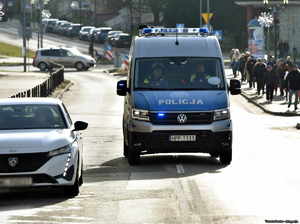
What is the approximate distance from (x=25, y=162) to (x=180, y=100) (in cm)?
573

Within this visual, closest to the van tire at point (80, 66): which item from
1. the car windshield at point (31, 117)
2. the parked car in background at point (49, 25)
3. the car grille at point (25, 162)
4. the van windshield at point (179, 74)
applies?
the parked car in background at point (49, 25)

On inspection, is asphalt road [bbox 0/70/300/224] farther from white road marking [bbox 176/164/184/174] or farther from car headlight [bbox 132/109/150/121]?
car headlight [bbox 132/109/150/121]

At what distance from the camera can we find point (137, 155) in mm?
21234

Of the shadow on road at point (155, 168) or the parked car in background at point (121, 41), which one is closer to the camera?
the shadow on road at point (155, 168)

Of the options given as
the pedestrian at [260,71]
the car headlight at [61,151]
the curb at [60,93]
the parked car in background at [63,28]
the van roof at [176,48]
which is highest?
the van roof at [176,48]

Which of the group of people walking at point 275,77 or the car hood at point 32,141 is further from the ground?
the car hood at point 32,141

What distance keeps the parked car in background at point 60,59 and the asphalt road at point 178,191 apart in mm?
51027

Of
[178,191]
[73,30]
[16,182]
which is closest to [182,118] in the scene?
[178,191]

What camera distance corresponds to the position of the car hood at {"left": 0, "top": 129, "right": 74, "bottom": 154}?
15.6m

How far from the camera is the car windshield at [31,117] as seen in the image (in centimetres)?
1706

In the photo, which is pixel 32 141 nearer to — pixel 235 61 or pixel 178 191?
pixel 178 191

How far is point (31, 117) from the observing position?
17312mm

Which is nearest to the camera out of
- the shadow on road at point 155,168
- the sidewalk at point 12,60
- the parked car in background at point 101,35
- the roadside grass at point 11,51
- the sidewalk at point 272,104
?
the shadow on road at point 155,168

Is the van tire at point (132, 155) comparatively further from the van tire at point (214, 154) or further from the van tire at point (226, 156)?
the van tire at point (226, 156)
